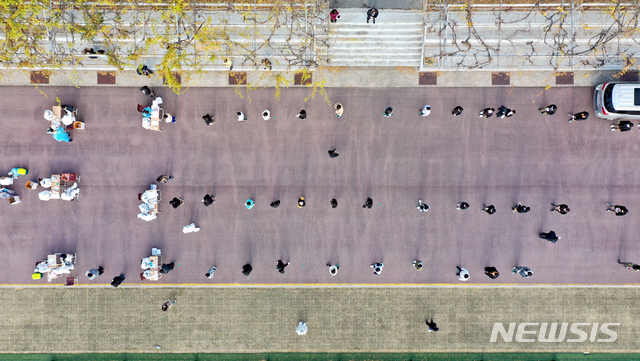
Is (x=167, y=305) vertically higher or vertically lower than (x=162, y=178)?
lower

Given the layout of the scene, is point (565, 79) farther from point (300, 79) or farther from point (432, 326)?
point (432, 326)

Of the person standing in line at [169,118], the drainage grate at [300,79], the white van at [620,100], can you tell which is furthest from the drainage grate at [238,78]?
the white van at [620,100]

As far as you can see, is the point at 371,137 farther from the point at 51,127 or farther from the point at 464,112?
the point at 51,127

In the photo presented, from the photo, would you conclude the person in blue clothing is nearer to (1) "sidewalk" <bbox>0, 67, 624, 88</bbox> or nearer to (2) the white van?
(1) "sidewalk" <bbox>0, 67, 624, 88</bbox>

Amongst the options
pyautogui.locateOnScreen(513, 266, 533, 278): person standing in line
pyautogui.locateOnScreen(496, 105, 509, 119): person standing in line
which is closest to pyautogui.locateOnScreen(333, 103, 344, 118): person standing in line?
pyautogui.locateOnScreen(496, 105, 509, 119): person standing in line

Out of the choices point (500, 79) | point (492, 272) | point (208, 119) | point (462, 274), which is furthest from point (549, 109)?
point (208, 119)

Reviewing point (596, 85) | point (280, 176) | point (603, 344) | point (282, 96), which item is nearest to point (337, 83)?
point (282, 96)

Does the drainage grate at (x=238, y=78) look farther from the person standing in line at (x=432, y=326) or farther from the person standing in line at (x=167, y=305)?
the person standing in line at (x=432, y=326)
